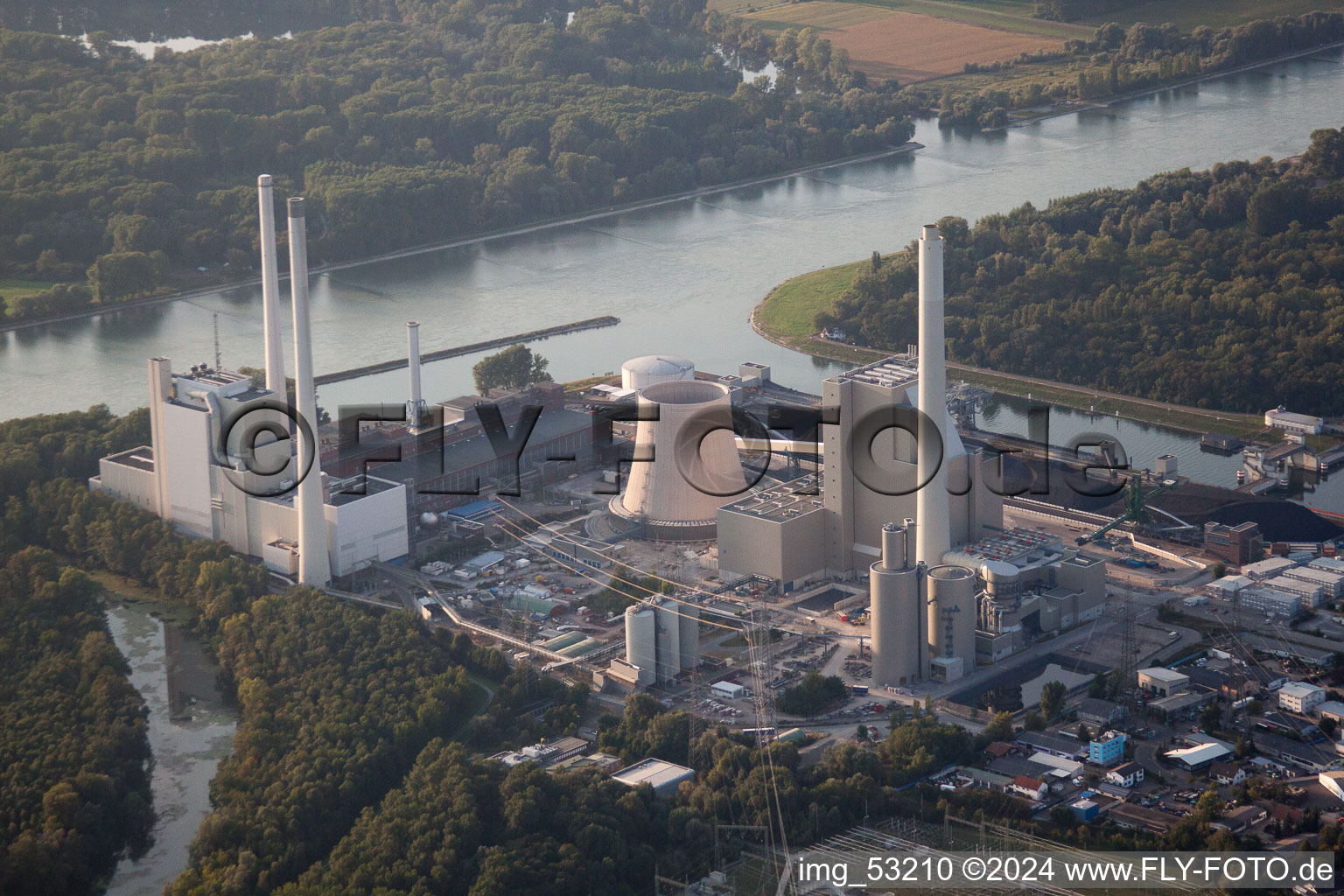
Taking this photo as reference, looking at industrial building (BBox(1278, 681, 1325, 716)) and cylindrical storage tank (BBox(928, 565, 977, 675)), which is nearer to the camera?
industrial building (BBox(1278, 681, 1325, 716))

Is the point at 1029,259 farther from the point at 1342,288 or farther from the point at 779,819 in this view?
the point at 779,819

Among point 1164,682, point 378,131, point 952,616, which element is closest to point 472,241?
point 378,131

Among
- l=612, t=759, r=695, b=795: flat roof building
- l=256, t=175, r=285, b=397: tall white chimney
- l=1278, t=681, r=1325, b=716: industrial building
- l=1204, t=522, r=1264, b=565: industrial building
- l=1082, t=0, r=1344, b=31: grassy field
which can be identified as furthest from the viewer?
l=1082, t=0, r=1344, b=31: grassy field

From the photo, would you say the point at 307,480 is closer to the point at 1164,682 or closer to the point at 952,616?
the point at 952,616

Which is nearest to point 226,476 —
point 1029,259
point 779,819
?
point 779,819

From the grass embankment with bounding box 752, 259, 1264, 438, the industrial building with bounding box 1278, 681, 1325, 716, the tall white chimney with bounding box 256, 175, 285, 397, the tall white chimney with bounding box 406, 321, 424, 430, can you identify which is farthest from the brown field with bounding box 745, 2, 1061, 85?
the industrial building with bounding box 1278, 681, 1325, 716

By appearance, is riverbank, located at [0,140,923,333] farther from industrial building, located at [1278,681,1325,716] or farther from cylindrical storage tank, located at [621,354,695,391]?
industrial building, located at [1278,681,1325,716]
